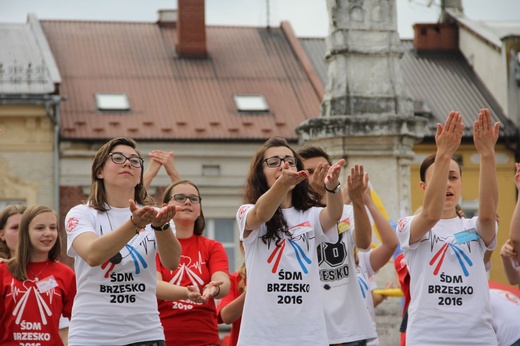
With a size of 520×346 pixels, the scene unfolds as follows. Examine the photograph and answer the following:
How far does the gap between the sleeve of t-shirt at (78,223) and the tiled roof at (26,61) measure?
75.4 ft

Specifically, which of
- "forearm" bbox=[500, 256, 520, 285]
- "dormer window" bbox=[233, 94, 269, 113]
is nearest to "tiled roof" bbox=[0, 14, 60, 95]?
"dormer window" bbox=[233, 94, 269, 113]

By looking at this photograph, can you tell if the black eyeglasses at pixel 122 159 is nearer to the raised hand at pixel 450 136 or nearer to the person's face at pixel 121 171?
the person's face at pixel 121 171

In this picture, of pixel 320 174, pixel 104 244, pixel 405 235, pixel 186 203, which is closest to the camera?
pixel 104 244

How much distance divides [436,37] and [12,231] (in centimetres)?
2869

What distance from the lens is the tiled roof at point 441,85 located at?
3272cm

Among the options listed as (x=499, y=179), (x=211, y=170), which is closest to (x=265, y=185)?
(x=211, y=170)

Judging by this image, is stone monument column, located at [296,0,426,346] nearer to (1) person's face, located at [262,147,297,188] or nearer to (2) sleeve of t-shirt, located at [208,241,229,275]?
(2) sleeve of t-shirt, located at [208,241,229,275]

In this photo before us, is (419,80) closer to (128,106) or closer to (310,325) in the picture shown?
(128,106)

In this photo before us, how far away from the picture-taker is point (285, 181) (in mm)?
6926

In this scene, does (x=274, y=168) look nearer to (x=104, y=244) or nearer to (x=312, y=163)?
(x=312, y=163)

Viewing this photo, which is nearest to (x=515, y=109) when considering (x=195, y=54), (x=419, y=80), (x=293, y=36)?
(x=419, y=80)

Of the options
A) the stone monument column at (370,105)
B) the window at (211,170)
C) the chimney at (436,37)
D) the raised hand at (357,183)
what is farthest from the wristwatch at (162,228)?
the chimney at (436,37)

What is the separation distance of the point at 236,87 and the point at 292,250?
83.7 ft

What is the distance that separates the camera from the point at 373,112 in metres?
15.1
